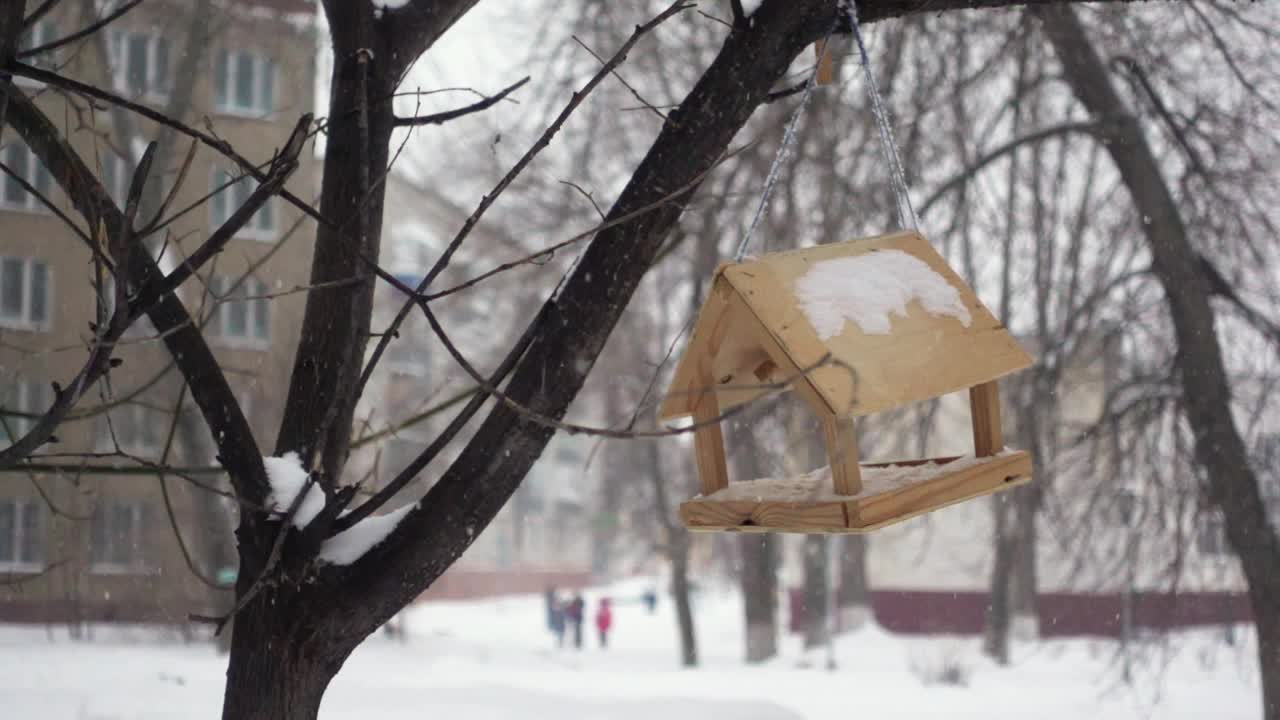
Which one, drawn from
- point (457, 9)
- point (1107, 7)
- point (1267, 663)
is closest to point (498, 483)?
point (457, 9)

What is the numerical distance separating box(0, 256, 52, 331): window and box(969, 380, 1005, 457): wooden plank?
21.8 feet

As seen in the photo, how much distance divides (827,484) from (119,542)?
9.37 metres

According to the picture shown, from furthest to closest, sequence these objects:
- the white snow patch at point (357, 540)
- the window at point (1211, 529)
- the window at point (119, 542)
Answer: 1. the window at point (119, 542)
2. the window at point (1211, 529)
3. the white snow patch at point (357, 540)

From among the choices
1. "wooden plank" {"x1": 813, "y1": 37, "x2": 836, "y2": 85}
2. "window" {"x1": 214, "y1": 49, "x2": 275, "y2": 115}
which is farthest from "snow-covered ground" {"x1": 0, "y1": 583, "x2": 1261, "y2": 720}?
"window" {"x1": 214, "y1": 49, "x2": 275, "y2": 115}

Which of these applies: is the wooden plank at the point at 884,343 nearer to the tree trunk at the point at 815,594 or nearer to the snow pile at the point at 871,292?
the snow pile at the point at 871,292

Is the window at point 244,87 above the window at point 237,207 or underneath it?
above

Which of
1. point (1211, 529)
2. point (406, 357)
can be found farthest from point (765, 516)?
point (406, 357)

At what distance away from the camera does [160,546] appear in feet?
37.7

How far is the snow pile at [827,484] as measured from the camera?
9.02ft

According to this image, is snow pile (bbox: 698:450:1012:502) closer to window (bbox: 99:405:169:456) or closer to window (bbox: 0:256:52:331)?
window (bbox: 0:256:52:331)

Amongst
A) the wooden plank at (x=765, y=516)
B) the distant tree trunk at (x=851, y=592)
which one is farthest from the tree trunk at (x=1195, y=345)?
the distant tree trunk at (x=851, y=592)

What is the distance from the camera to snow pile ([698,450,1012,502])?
2750 millimetres

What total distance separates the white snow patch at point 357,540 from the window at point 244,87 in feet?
38.5

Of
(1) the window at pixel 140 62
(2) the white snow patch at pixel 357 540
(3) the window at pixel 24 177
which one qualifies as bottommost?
(2) the white snow patch at pixel 357 540
